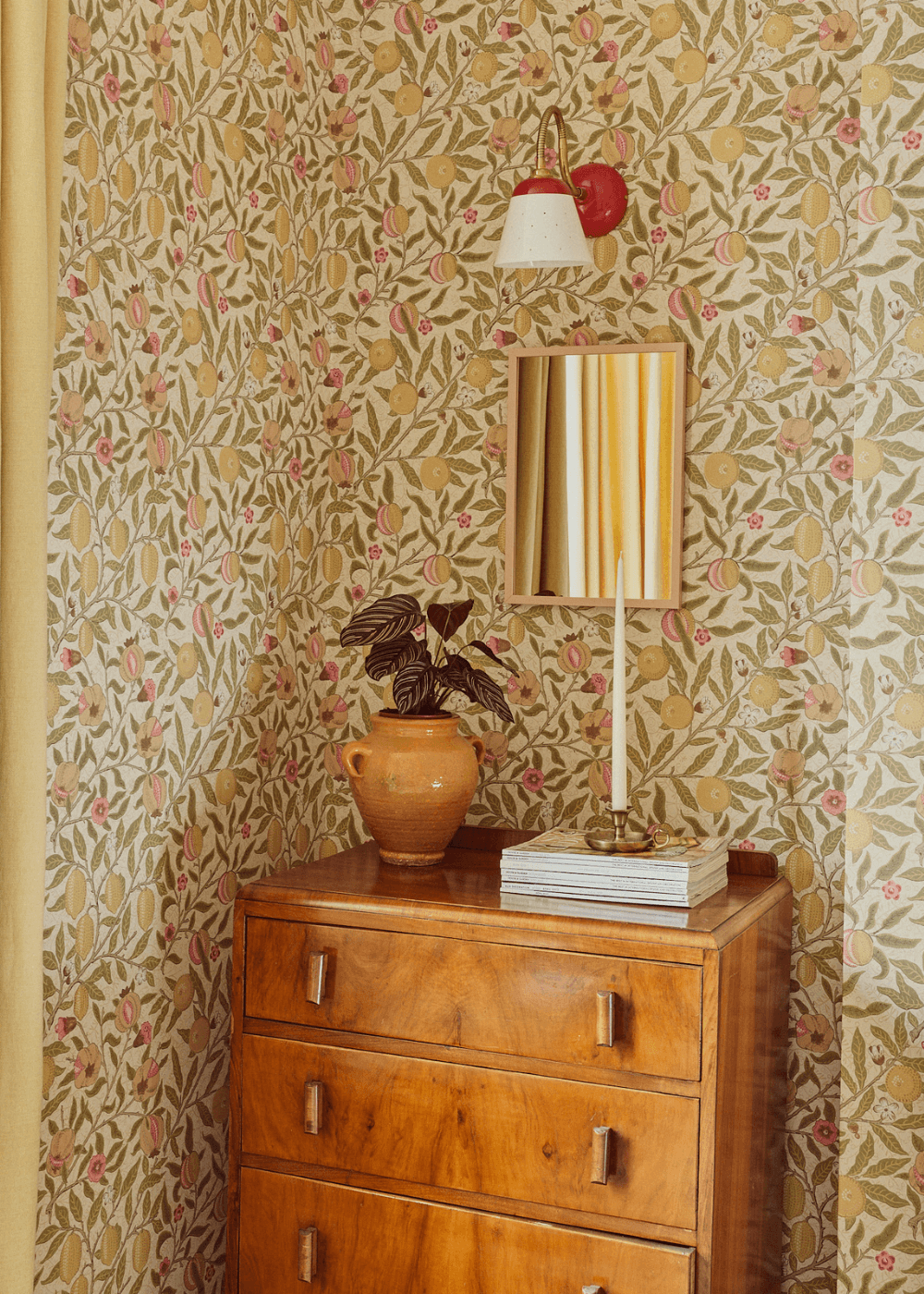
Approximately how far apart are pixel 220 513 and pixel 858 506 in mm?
991

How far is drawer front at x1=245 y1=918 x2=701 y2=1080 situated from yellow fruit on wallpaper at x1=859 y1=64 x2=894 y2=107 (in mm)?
1216

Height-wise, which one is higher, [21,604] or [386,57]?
[386,57]

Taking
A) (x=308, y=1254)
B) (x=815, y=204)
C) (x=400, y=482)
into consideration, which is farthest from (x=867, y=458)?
(x=308, y=1254)

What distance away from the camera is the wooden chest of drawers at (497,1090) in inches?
64.8

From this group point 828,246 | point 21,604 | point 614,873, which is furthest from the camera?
point 828,246

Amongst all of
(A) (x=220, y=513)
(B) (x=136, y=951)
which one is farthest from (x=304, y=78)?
(B) (x=136, y=951)

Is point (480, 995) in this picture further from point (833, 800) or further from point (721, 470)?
point (721, 470)

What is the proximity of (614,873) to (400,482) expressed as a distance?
0.90 m

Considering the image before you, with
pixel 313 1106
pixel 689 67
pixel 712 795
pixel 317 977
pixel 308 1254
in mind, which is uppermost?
pixel 689 67

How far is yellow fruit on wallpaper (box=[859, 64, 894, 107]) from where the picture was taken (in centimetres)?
180

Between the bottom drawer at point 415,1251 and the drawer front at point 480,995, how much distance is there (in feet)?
0.75

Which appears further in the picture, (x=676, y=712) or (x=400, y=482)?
(x=400, y=482)

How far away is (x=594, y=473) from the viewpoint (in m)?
2.20

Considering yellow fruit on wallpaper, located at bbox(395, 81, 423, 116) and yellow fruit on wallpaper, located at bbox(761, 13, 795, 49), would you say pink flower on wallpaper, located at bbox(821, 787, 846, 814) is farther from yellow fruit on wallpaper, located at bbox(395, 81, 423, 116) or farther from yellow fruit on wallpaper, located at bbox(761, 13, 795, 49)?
yellow fruit on wallpaper, located at bbox(395, 81, 423, 116)
